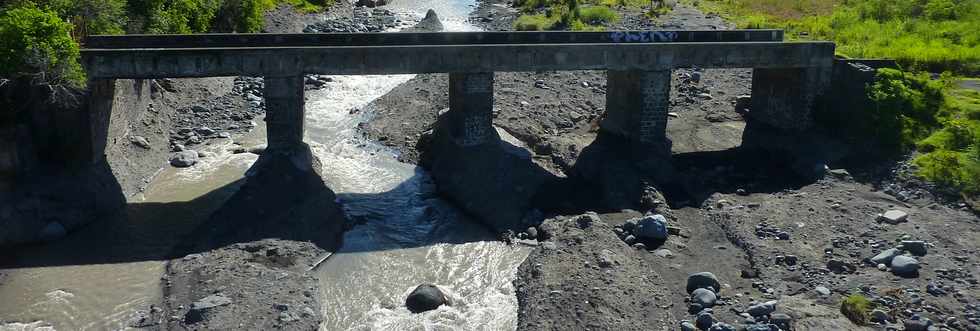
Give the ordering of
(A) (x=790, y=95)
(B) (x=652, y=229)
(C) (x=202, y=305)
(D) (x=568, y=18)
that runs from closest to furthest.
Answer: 1. (C) (x=202, y=305)
2. (B) (x=652, y=229)
3. (A) (x=790, y=95)
4. (D) (x=568, y=18)

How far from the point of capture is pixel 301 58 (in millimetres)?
29047

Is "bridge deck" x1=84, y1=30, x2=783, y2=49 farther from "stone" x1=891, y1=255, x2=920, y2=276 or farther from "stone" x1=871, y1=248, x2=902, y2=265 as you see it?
"stone" x1=891, y1=255, x2=920, y2=276

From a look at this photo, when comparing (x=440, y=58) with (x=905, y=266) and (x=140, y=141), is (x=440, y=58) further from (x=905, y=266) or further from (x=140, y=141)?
(x=905, y=266)

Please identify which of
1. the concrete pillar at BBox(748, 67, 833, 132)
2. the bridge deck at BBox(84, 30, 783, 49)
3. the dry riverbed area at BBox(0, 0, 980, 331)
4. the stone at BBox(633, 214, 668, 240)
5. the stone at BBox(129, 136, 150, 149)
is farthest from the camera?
the concrete pillar at BBox(748, 67, 833, 132)

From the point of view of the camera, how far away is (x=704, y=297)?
2206cm

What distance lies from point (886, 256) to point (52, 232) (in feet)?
76.5

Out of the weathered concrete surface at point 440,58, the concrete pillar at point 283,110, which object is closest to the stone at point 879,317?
the weathered concrete surface at point 440,58

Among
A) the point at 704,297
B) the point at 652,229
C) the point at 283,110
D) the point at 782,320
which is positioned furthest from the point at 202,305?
the point at 782,320

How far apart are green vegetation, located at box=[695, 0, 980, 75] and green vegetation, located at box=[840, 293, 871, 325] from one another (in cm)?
2288

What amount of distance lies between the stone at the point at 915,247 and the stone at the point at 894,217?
1912 millimetres

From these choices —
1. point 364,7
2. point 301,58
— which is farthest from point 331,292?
point 364,7

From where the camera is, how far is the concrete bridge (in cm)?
2836

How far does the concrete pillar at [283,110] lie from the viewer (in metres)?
29.3

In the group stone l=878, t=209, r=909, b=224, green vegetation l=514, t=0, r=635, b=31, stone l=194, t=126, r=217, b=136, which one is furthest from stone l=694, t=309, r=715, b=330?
green vegetation l=514, t=0, r=635, b=31
